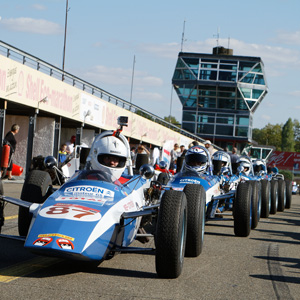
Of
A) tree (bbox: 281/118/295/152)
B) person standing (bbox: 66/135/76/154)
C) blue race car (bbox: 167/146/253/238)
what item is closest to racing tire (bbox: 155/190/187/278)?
blue race car (bbox: 167/146/253/238)

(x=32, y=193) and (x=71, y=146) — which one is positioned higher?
(x=71, y=146)

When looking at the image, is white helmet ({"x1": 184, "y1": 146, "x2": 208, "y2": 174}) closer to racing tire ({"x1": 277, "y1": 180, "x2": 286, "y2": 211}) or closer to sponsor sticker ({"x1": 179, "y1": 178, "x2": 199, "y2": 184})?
sponsor sticker ({"x1": 179, "y1": 178, "x2": 199, "y2": 184})

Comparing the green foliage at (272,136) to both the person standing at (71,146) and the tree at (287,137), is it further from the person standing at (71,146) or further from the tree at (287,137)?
the person standing at (71,146)

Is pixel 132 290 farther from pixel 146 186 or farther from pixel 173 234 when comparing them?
pixel 146 186

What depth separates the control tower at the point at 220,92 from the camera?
89613mm

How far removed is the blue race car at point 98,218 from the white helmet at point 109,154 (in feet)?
0.04

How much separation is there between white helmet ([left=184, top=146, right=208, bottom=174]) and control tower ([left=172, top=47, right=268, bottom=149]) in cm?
7653

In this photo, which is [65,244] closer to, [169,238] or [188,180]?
[169,238]

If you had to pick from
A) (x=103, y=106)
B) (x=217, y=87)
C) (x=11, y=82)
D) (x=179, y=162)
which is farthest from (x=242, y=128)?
(x=179, y=162)

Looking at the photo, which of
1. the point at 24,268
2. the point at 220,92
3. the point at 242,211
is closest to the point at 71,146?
the point at 242,211

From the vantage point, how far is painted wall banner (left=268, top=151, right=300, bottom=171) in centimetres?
10956

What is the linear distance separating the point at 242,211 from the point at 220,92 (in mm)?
81477

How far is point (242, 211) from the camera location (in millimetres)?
10977

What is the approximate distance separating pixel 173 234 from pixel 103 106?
27.0 m
